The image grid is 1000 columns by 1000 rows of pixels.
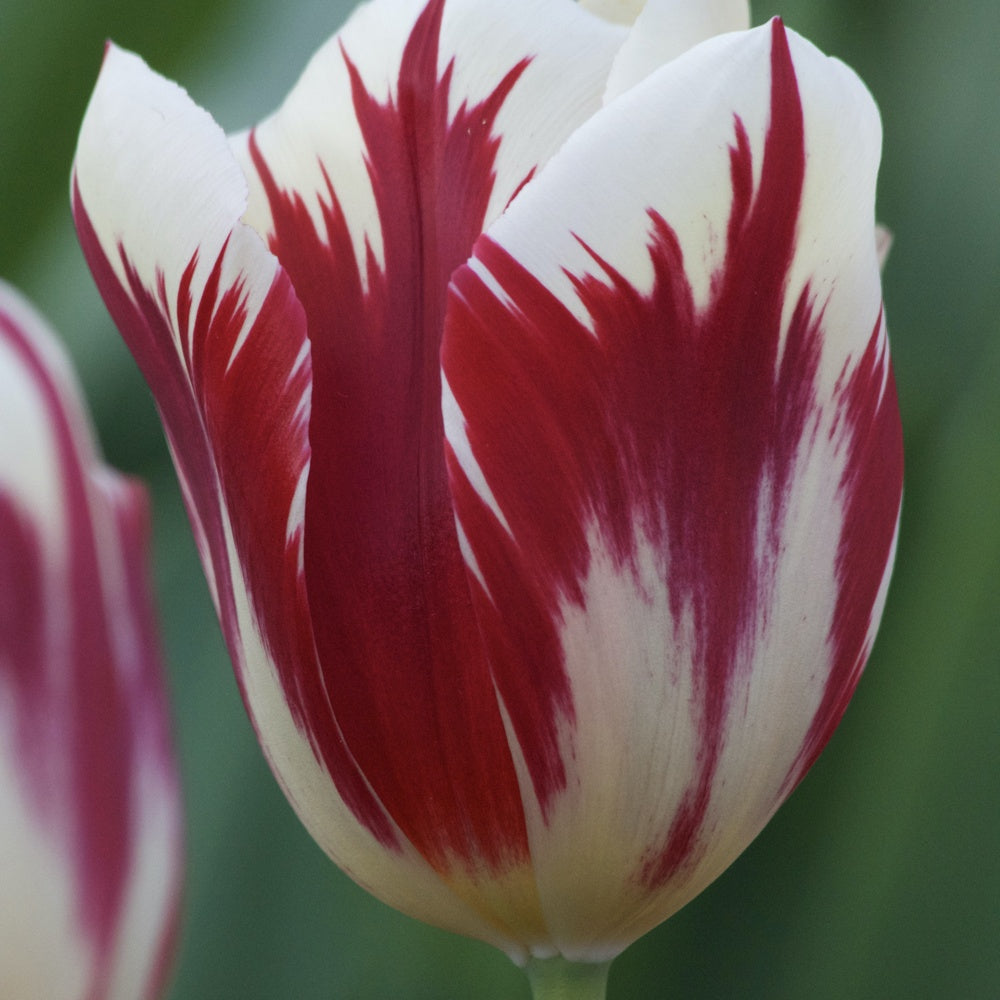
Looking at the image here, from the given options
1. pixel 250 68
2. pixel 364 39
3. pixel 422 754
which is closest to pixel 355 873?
pixel 422 754

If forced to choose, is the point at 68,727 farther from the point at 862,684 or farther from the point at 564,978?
the point at 862,684

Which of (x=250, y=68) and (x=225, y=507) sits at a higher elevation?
(x=250, y=68)

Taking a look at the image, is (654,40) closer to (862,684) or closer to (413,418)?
(413,418)

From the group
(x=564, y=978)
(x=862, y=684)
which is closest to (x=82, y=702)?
(x=564, y=978)

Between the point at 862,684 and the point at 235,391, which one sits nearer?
the point at 235,391

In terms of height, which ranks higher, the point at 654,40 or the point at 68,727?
the point at 654,40

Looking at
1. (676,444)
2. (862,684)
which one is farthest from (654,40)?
(862,684)

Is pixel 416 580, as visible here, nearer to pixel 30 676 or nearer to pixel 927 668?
pixel 30 676
